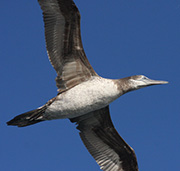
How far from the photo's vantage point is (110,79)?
1265 cm

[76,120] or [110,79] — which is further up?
[110,79]

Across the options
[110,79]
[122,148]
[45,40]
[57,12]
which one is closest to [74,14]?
[57,12]

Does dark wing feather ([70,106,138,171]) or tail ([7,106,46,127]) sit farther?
dark wing feather ([70,106,138,171])

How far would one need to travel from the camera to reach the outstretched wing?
12273 millimetres

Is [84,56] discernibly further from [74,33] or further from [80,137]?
[80,137]

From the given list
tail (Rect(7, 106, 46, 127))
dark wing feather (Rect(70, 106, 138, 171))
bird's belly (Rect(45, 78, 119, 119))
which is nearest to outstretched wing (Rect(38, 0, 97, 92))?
bird's belly (Rect(45, 78, 119, 119))

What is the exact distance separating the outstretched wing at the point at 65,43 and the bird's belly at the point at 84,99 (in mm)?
446

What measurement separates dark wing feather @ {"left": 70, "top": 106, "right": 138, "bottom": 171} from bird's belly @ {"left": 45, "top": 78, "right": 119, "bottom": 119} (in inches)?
67.1

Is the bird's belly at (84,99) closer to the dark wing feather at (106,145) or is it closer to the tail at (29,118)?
the tail at (29,118)

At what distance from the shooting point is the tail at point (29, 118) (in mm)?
12695

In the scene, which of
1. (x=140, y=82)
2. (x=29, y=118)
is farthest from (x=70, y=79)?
(x=140, y=82)

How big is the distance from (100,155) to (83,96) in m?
→ 3.38

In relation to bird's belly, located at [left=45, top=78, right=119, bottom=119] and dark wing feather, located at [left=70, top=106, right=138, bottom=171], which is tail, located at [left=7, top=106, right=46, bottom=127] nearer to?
bird's belly, located at [left=45, top=78, right=119, bottom=119]

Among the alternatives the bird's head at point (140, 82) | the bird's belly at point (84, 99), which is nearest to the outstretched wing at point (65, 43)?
the bird's belly at point (84, 99)
